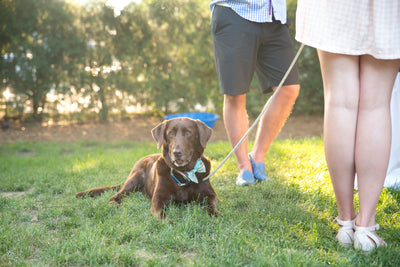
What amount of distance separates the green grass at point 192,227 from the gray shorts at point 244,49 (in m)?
0.90

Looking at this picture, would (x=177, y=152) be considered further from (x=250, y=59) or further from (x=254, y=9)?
(x=254, y=9)

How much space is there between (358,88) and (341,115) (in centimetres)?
16

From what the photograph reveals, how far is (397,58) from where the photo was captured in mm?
1776

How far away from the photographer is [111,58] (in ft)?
21.0

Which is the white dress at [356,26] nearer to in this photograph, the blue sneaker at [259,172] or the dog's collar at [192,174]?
the dog's collar at [192,174]

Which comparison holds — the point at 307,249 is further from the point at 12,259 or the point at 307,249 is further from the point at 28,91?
the point at 28,91

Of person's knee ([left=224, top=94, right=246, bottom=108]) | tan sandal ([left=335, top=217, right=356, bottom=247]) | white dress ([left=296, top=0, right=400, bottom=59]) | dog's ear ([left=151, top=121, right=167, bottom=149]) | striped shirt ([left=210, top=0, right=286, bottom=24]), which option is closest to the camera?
white dress ([left=296, top=0, right=400, bottom=59])

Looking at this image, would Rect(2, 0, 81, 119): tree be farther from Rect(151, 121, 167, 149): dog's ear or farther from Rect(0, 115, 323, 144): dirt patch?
Rect(151, 121, 167, 149): dog's ear

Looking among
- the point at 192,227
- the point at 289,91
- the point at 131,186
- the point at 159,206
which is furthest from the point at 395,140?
the point at 131,186

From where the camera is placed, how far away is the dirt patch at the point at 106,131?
6.32m

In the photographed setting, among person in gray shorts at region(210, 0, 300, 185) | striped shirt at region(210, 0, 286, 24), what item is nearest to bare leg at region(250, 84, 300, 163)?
person in gray shorts at region(210, 0, 300, 185)

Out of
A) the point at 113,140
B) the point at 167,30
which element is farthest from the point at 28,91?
the point at 167,30

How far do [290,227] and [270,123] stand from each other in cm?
140

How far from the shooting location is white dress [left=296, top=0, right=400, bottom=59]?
69.1 inches
